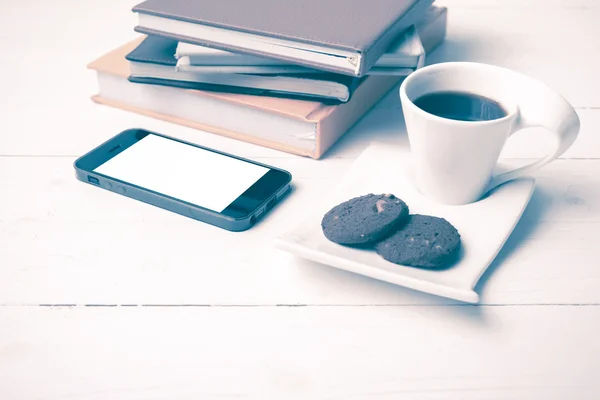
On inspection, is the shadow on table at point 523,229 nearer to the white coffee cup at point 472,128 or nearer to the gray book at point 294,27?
the white coffee cup at point 472,128

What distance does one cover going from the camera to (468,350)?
1.72 feet

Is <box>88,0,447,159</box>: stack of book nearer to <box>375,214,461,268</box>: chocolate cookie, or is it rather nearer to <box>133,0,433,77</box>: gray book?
<box>133,0,433,77</box>: gray book

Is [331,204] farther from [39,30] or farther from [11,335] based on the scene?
[39,30]

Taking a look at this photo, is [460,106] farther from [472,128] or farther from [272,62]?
[272,62]

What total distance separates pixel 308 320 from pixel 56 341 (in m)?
0.20

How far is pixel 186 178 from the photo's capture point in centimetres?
68

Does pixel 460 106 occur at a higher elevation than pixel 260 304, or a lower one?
higher

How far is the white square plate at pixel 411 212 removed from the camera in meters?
0.54

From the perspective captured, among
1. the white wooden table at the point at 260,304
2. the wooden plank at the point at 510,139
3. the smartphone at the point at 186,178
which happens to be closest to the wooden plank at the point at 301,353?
the white wooden table at the point at 260,304

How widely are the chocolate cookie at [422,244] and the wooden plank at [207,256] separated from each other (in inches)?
1.6

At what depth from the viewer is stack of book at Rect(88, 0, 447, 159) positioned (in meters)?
0.70

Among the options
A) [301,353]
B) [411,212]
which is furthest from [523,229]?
[301,353]

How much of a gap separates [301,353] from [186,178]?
0.76 feet

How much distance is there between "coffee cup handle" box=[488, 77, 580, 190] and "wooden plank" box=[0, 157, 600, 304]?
0.27ft
